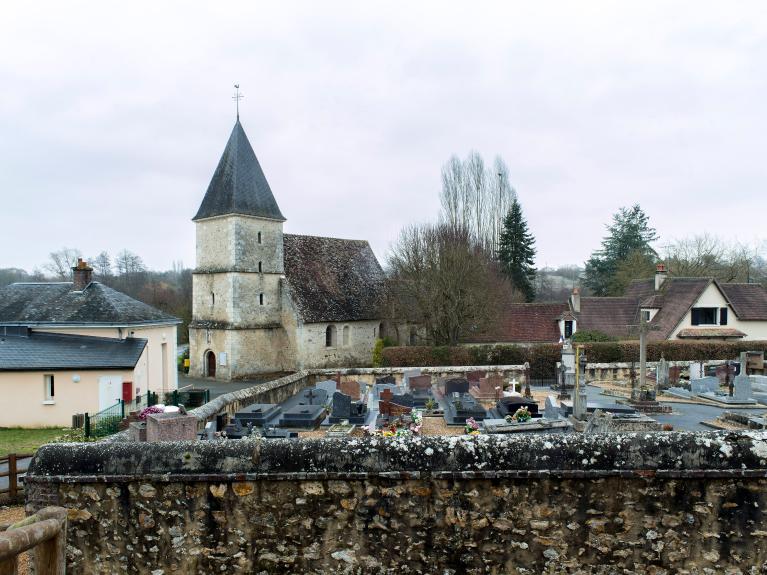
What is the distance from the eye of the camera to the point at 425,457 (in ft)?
14.5

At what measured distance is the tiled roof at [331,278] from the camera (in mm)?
33438

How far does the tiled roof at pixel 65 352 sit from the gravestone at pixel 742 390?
64.4 ft

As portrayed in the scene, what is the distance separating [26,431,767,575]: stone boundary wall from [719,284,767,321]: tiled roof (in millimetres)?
30957

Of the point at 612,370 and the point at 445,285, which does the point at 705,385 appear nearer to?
the point at 612,370

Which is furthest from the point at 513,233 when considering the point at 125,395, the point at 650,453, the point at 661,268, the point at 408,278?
the point at 650,453

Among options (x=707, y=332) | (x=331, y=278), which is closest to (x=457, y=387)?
(x=331, y=278)

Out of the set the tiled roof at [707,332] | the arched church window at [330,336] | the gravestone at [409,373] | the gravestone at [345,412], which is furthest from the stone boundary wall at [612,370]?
the arched church window at [330,336]

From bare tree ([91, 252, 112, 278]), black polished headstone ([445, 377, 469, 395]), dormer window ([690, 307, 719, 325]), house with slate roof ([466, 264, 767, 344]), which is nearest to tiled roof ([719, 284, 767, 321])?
house with slate roof ([466, 264, 767, 344])

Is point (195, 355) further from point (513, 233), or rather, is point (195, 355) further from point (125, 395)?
point (513, 233)

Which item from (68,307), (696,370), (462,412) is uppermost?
(68,307)

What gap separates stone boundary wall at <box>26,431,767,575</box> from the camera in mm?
4250

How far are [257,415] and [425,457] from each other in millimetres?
11442

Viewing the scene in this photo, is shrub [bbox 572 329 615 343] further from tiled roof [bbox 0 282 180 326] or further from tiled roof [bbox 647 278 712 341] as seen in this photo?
tiled roof [bbox 0 282 180 326]

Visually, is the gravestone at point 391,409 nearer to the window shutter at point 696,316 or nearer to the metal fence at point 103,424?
the metal fence at point 103,424
